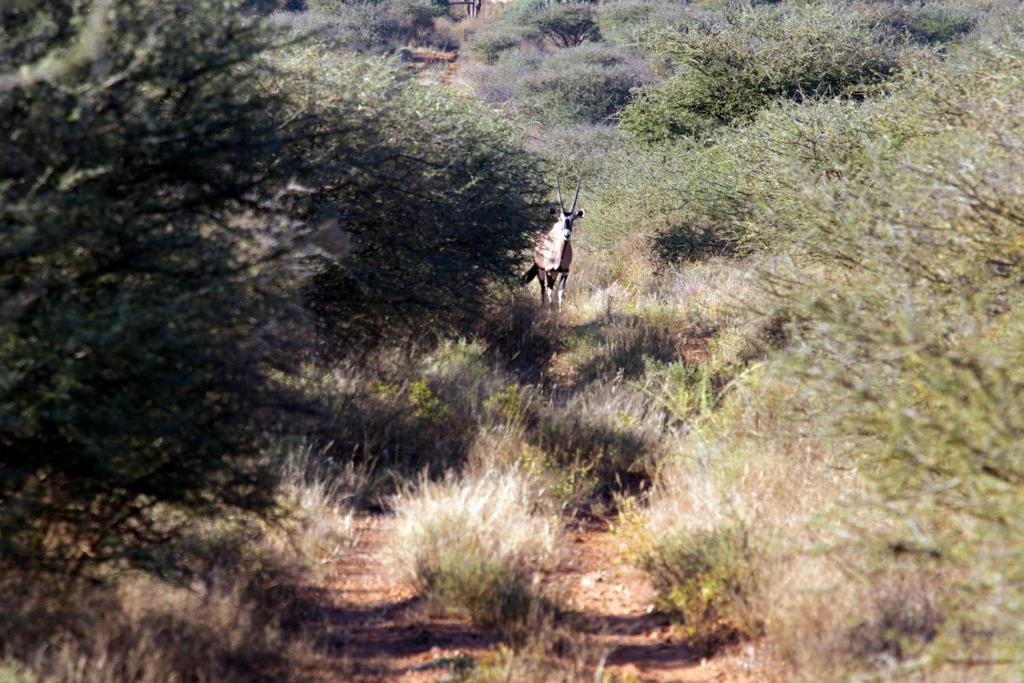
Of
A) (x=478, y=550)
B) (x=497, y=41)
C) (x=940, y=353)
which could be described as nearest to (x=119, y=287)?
(x=478, y=550)

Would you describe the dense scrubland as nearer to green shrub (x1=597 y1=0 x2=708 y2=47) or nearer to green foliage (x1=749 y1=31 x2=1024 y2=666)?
green foliage (x1=749 y1=31 x2=1024 y2=666)

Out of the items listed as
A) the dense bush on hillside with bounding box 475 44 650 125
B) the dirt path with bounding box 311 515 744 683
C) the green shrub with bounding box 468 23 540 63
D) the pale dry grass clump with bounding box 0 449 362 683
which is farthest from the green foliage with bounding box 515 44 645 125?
the pale dry grass clump with bounding box 0 449 362 683

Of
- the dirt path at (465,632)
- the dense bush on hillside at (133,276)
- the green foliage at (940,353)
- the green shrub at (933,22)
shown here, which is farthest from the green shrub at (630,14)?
the dense bush on hillside at (133,276)

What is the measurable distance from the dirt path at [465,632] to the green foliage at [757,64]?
14884 millimetres

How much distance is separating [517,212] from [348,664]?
323 inches

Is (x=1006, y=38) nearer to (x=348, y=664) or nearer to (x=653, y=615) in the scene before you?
(x=653, y=615)

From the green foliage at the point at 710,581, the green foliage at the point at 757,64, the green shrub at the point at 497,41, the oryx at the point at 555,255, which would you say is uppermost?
the green shrub at the point at 497,41

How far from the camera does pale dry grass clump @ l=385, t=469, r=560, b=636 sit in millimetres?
5328

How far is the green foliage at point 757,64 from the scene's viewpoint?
20.0 metres

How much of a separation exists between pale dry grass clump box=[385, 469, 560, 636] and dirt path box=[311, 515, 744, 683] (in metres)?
0.12

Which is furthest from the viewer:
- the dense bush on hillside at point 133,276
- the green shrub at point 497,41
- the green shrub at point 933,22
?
the green shrub at point 497,41

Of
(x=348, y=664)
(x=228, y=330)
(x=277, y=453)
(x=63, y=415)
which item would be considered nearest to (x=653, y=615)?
A: (x=348, y=664)

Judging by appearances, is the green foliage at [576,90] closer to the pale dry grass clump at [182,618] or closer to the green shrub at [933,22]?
the green shrub at [933,22]

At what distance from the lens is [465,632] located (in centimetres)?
529
